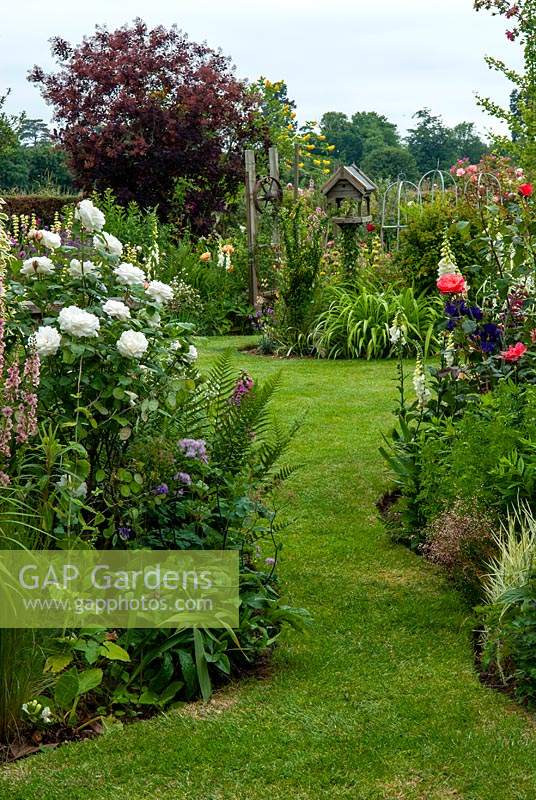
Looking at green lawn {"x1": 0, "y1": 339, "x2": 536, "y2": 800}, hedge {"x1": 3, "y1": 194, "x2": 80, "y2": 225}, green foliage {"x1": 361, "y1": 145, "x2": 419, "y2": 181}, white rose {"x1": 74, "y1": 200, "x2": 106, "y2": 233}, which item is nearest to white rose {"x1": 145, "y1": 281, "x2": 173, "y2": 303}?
white rose {"x1": 74, "y1": 200, "x2": 106, "y2": 233}

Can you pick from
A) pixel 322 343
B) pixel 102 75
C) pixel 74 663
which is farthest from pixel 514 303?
pixel 102 75

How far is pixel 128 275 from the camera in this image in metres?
3.83

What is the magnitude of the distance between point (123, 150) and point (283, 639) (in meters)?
12.9

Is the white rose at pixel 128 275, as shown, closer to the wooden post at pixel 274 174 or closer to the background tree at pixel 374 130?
the wooden post at pixel 274 174

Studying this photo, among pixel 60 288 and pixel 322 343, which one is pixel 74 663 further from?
pixel 322 343

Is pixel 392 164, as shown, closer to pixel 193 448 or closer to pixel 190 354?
pixel 190 354

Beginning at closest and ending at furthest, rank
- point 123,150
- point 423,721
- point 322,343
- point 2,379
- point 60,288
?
point 423,721
point 2,379
point 60,288
point 322,343
point 123,150

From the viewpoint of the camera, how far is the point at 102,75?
1600 centimetres

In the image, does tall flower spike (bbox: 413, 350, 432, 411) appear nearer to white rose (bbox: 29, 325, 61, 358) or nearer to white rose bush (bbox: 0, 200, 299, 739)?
white rose bush (bbox: 0, 200, 299, 739)

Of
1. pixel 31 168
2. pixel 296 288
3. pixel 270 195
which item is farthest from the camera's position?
pixel 31 168

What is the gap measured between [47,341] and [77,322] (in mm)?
125

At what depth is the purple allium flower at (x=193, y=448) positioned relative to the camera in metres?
3.69

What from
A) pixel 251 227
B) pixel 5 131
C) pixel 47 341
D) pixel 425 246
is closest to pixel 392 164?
pixel 5 131

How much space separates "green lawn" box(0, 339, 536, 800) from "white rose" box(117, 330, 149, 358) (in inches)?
48.7
